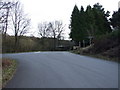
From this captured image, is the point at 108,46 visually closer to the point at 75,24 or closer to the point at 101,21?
the point at 101,21

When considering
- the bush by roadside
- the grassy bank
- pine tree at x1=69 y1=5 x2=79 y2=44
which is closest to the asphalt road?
the grassy bank

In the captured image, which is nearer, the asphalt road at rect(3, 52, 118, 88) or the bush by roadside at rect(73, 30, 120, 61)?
the asphalt road at rect(3, 52, 118, 88)

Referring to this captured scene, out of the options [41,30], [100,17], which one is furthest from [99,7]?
[41,30]

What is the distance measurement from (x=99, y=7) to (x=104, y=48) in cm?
2904

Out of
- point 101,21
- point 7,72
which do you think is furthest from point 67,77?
point 101,21

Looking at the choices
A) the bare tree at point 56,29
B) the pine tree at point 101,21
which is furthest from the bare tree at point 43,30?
the pine tree at point 101,21

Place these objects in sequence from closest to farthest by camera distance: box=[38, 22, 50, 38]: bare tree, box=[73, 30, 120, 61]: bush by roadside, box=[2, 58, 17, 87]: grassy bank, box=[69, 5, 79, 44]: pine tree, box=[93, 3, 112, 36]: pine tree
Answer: box=[2, 58, 17, 87]: grassy bank
box=[73, 30, 120, 61]: bush by roadside
box=[93, 3, 112, 36]: pine tree
box=[69, 5, 79, 44]: pine tree
box=[38, 22, 50, 38]: bare tree

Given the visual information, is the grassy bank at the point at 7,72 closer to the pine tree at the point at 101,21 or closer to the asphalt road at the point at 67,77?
the asphalt road at the point at 67,77

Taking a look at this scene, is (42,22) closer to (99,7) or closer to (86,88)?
(99,7)

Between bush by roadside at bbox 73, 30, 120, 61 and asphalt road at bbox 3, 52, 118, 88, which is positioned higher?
bush by roadside at bbox 73, 30, 120, 61

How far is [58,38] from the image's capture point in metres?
66.0

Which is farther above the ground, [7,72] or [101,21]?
[101,21]

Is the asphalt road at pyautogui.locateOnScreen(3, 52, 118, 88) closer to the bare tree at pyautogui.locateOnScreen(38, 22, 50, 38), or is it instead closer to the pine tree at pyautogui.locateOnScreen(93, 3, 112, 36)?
the pine tree at pyautogui.locateOnScreen(93, 3, 112, 36)

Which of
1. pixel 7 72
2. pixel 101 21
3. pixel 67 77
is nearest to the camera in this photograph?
pixel 67 77
